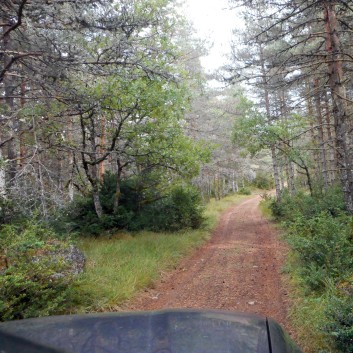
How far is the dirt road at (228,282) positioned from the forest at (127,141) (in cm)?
55

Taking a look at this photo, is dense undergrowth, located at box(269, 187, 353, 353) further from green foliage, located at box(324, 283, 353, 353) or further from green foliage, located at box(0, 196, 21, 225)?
green foliage, located at box(0, 196, 21, 225)

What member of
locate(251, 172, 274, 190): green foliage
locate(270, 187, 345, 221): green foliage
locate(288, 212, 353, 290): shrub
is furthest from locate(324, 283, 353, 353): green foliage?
locate(251, 172, 274, 190): green foliage

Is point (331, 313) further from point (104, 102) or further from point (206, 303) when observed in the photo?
point (104, 102)

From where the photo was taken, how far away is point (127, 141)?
11391mm

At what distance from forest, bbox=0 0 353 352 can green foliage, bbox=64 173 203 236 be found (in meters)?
0.04

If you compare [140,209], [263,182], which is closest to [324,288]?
[140,209]

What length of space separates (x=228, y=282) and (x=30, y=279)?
13.7 feet

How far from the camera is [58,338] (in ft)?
6.11

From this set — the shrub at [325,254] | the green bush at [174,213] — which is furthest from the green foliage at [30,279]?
the green bush at [174,213]

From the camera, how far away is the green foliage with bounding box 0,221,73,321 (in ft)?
14.5

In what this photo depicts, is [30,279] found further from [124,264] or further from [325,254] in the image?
[325,254]

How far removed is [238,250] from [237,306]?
198 inches

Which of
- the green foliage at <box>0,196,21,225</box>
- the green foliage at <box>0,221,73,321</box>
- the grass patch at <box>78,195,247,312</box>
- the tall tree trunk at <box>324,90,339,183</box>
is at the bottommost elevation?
the grass patch at <box>78,195,247,312</box>

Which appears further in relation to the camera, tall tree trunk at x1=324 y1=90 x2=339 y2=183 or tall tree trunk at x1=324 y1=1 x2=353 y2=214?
tall tree trunk at x1=324 y1=90 x2=339 y2=183
